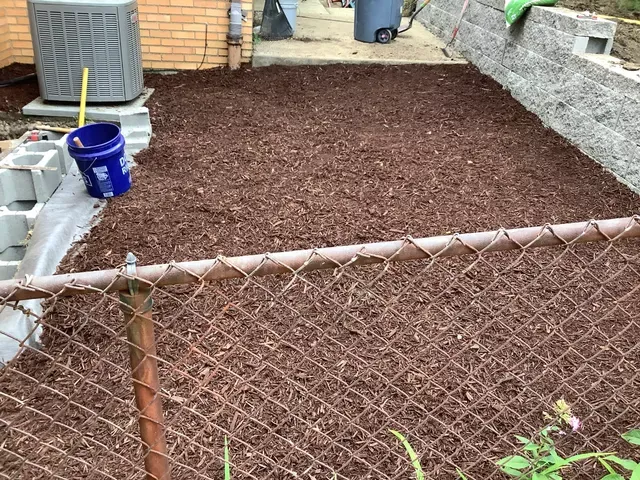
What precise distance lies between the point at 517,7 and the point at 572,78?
1.13 metres

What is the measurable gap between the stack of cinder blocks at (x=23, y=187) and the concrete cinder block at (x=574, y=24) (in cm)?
405

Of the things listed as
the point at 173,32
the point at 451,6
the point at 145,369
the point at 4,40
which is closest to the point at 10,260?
the point at 145,369

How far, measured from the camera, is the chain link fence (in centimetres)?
203

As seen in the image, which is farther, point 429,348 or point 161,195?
point 161,195

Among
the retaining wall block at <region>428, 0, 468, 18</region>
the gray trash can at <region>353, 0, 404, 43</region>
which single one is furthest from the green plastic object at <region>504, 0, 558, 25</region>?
the gray trash can at <region>353, 0, 404, 43</region>

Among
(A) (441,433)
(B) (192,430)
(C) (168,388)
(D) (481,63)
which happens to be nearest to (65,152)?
(C) (168,388)

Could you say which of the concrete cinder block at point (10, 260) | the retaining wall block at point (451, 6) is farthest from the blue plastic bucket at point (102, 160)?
the retaining wall block at point (451, 6)

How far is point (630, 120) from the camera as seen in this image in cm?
382

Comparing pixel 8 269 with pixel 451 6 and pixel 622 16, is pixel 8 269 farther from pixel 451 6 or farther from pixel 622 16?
pixel 451 6

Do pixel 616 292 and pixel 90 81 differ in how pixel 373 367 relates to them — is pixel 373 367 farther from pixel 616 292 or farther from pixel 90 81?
pixel 90 81

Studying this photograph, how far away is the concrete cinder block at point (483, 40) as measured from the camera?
5.79 meters

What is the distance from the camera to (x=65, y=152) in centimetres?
393

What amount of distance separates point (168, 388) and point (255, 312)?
566 mm

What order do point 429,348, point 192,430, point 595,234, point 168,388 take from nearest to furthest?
point 595,234 < point 192,430 < point 168,388 < point 429,348
